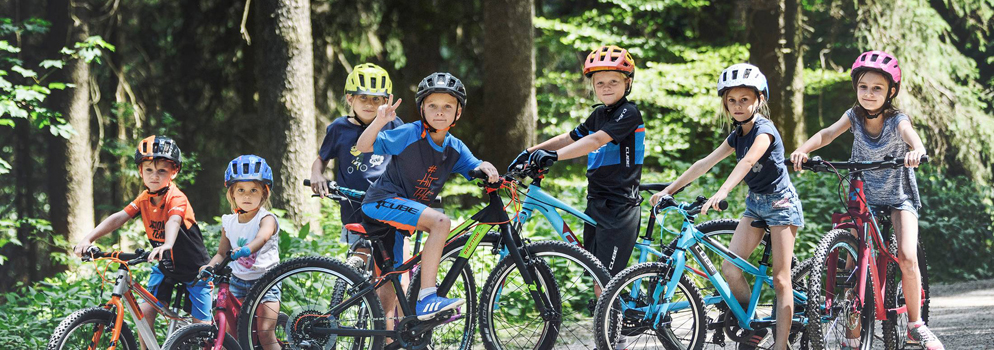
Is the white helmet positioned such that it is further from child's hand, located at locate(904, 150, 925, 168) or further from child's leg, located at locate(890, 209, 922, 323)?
child's leg, located at locate(890, 209, 922, 323)

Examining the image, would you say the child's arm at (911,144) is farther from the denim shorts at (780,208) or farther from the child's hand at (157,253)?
the child's hand at (157,253)

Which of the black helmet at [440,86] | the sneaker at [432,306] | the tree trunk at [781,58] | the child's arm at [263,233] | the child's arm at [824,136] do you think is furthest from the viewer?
the tree trunk at [781,58]

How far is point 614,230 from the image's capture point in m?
5.39

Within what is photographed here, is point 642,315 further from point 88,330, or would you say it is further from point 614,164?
point 88,330

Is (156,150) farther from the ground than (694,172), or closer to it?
farther from the ground

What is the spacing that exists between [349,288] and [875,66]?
336cm

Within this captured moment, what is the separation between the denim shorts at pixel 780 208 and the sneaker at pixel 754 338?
64 cm

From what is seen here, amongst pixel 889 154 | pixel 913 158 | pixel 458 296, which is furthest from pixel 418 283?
pixel 889 154

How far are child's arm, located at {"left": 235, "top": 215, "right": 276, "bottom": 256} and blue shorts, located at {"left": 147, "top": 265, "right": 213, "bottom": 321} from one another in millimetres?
527

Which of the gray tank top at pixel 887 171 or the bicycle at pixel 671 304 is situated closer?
the bicycle at pixel 671 304

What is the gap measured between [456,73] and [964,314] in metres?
9.57

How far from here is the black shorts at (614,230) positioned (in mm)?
5383

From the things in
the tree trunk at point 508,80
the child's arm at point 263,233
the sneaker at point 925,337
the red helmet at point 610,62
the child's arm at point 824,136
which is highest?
the tree trunk at point 508,80

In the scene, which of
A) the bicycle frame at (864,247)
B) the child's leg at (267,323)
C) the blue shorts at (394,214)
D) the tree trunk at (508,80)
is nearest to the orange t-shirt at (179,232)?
the child's leg at (267,323)
